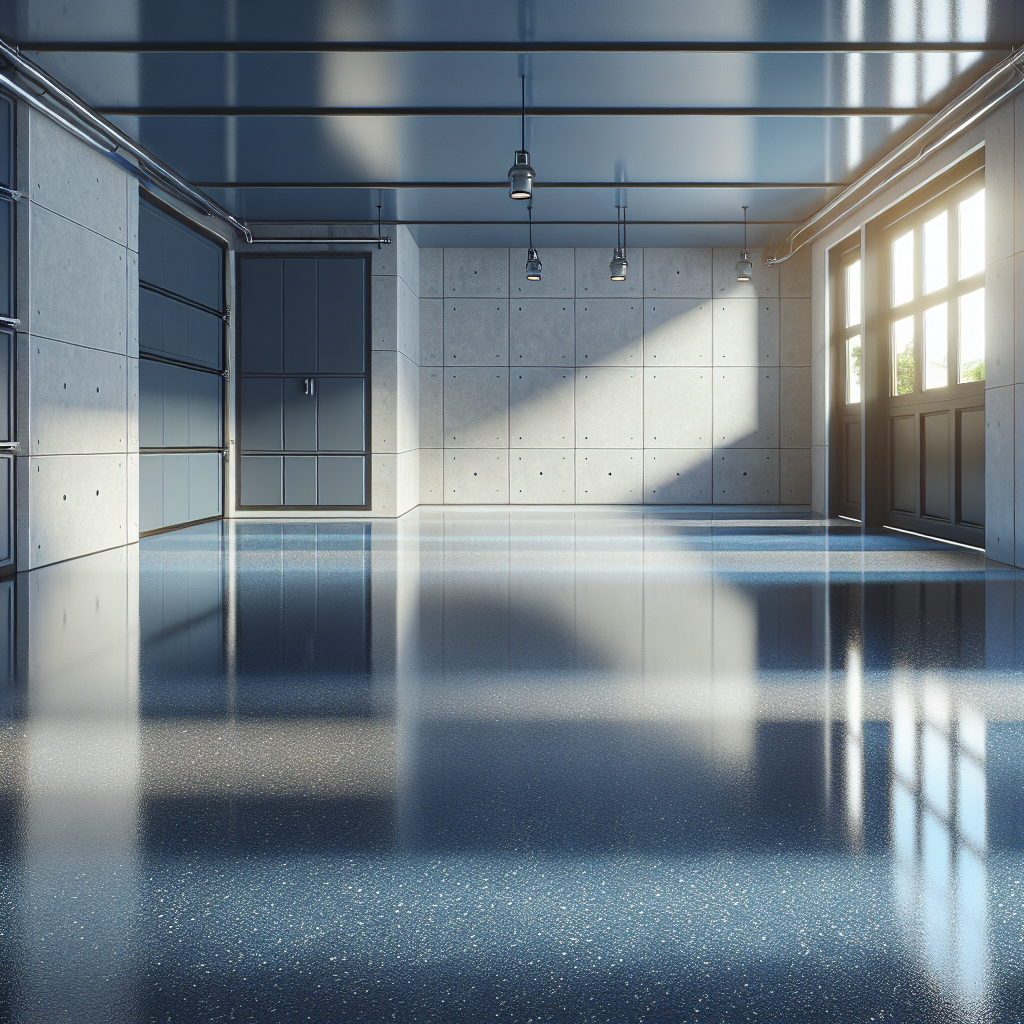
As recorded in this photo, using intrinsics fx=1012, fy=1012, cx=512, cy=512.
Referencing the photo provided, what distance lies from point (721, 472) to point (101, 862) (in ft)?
52.1

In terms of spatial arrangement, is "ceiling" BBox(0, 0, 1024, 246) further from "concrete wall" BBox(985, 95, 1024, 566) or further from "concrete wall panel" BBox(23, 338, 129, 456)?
"concrete wall panel" BBox(23, 338, 129, 456)

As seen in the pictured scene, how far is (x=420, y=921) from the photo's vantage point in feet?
7.14

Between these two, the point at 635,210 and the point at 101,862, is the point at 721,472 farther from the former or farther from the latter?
the point at 101,862

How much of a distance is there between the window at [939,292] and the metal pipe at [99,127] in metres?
8.39

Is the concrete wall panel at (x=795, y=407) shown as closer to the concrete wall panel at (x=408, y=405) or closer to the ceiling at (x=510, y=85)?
the ceiling at (x=510, y=85)

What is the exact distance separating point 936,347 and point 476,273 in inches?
335

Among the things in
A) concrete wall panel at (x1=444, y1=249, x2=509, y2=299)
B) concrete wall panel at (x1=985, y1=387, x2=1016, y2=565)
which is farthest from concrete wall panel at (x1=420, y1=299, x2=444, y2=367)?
concrete wall panel at (x1=985, y1=387, x2=1016, y2=565)

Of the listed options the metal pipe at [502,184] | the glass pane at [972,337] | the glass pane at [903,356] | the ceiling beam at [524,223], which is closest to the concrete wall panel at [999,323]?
the glass pane at [972,337]

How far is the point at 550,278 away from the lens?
17.5 m

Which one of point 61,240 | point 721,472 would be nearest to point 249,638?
point 61,240

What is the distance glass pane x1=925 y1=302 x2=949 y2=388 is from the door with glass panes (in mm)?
11

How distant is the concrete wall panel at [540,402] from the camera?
17594mm

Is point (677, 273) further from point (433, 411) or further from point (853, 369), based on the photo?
point (433, 411)

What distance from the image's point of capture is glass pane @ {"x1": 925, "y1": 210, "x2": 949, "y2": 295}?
36.1ft
